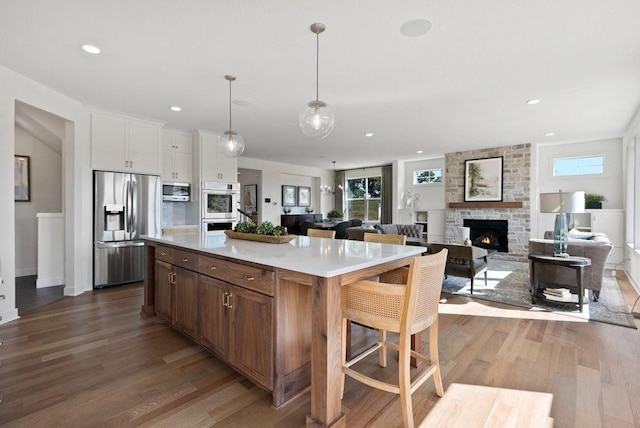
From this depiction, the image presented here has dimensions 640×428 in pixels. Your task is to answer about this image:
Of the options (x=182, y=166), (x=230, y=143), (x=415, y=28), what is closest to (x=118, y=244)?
(x=182, y=166)

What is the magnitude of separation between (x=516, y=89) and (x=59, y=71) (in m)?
4.97

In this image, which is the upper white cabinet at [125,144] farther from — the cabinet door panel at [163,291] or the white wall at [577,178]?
the white wall at [577,178]

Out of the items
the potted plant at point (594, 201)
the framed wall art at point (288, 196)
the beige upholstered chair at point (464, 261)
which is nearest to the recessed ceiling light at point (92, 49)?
the beige upholstered chair at point (464, 261)

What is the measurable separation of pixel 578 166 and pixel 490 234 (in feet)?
7.45

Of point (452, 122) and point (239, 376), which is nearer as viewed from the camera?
point (239, 376)

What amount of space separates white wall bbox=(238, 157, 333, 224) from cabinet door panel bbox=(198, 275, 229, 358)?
6.38 metres

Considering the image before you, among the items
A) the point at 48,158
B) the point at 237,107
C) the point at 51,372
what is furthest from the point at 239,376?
the point at 48,158

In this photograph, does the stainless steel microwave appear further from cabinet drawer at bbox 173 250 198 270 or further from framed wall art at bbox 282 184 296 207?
framed wall art at bbox 282 184 296 207

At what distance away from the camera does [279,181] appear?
9.41m

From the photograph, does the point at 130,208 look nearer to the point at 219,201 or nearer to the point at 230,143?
the point at 219,201

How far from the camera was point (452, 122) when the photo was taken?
4902 mm

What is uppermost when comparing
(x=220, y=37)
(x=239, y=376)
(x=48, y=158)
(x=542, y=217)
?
(x=220, y=37)

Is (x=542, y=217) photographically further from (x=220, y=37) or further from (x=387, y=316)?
(x=220, y=37)

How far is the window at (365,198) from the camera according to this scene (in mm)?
10430
